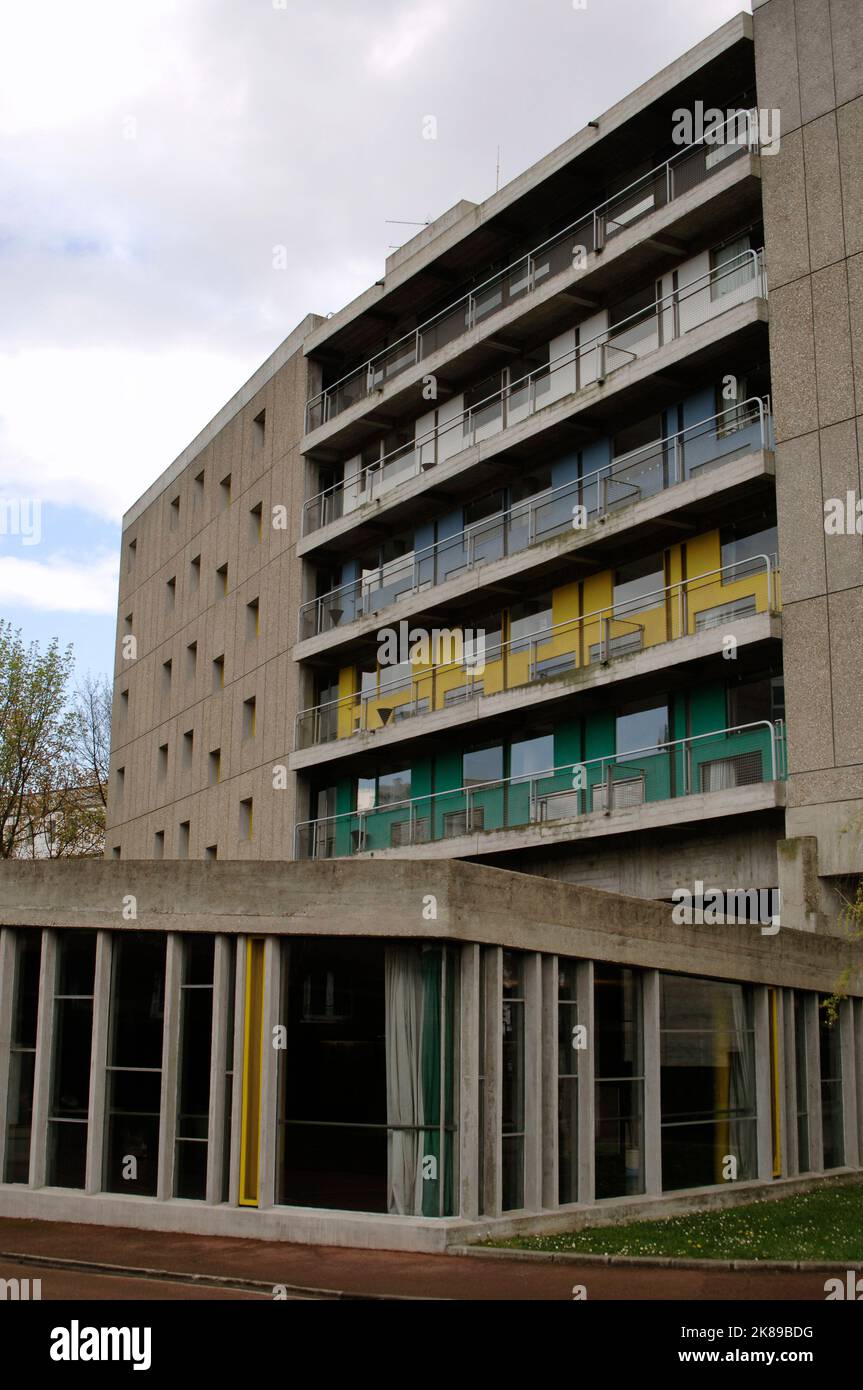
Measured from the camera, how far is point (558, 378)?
31750 millimetres

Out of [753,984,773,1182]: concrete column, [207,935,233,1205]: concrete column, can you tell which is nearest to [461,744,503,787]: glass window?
[753,984,773,1182]: concrete column

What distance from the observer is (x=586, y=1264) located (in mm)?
13328

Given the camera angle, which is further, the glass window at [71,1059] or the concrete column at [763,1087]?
the concrete column at [763,1087]

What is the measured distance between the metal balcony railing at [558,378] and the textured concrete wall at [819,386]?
1.55m

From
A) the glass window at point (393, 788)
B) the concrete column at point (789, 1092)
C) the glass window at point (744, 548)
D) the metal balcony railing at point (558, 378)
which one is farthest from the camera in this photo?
the glass window at point (393, 788)

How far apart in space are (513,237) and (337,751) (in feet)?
44.0

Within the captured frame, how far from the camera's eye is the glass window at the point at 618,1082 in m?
16.3

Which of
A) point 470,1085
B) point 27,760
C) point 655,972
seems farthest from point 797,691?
point 27,760

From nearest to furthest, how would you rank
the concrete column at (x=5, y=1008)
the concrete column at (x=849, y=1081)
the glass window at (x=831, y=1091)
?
1. the concrete column at (x=5, y=1008)
2. the glass window at (x=831, y=1091)
3. the concrete column at (x=849, y=1081)

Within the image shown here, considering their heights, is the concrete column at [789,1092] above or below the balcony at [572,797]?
below

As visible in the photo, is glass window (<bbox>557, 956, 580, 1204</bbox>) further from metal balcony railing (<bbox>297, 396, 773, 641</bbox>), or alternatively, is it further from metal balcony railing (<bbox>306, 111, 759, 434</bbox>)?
metal balcony railing (<bbox>306, 111, 759, 434</bbox>)

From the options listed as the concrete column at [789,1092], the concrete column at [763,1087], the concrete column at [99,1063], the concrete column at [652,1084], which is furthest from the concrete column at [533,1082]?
the concrete column at [789,1092]

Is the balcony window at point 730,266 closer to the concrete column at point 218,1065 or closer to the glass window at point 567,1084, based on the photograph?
the glass window at point 567,1084
